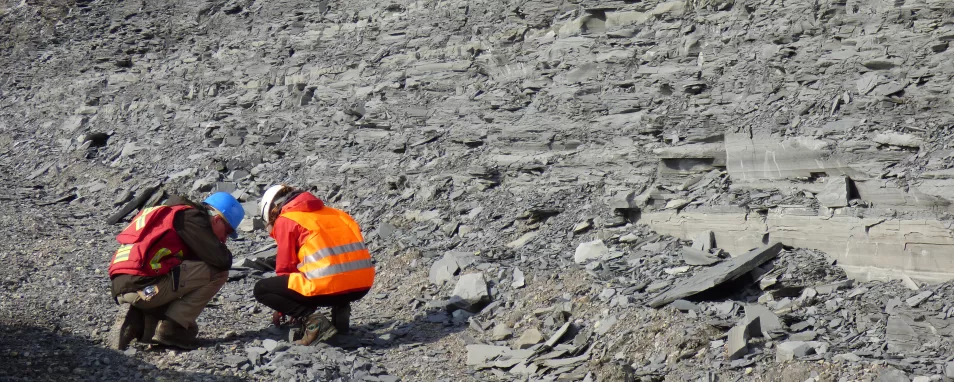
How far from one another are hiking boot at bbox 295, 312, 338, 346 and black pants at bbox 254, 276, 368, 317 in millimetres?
94

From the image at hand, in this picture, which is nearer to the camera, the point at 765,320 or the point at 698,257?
the point at 765,320

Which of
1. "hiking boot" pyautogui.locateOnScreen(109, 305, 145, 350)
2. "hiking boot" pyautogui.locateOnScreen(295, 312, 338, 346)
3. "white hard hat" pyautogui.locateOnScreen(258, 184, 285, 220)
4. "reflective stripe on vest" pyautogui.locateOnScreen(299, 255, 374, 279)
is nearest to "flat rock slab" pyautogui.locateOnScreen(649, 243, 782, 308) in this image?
"reflective stripe on vest" pyautogui.locateOnScreen(299, 255, 374, 279)

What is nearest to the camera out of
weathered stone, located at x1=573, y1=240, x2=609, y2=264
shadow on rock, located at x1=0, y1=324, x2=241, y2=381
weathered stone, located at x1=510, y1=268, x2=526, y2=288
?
shadow on rock, located at x1=0, y1=324, x2=241, y2=381

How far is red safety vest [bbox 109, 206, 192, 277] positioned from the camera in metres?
5.48

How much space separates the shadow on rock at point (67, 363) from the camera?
4.97 m

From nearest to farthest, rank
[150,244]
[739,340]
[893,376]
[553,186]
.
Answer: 1. [893,376]
2. [739,340]
3. [150,244]
4. [553,186]

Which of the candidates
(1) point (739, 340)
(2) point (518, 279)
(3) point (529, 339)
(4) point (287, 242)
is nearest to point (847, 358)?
(1) point (739, 340)

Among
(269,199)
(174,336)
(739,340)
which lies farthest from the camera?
(269,199)

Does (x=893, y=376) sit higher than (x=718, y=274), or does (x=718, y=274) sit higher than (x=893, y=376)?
(x=893, y=376)

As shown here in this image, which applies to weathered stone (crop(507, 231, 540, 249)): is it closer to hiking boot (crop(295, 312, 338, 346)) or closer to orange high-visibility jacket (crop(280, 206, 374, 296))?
orange high-visibility jacket (crop(280, 206, 374, 296))

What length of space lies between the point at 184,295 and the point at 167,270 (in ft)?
0.76

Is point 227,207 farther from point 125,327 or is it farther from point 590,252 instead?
point 590,252

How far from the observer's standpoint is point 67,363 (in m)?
5.22

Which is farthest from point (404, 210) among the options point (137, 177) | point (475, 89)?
point (137, 177)
